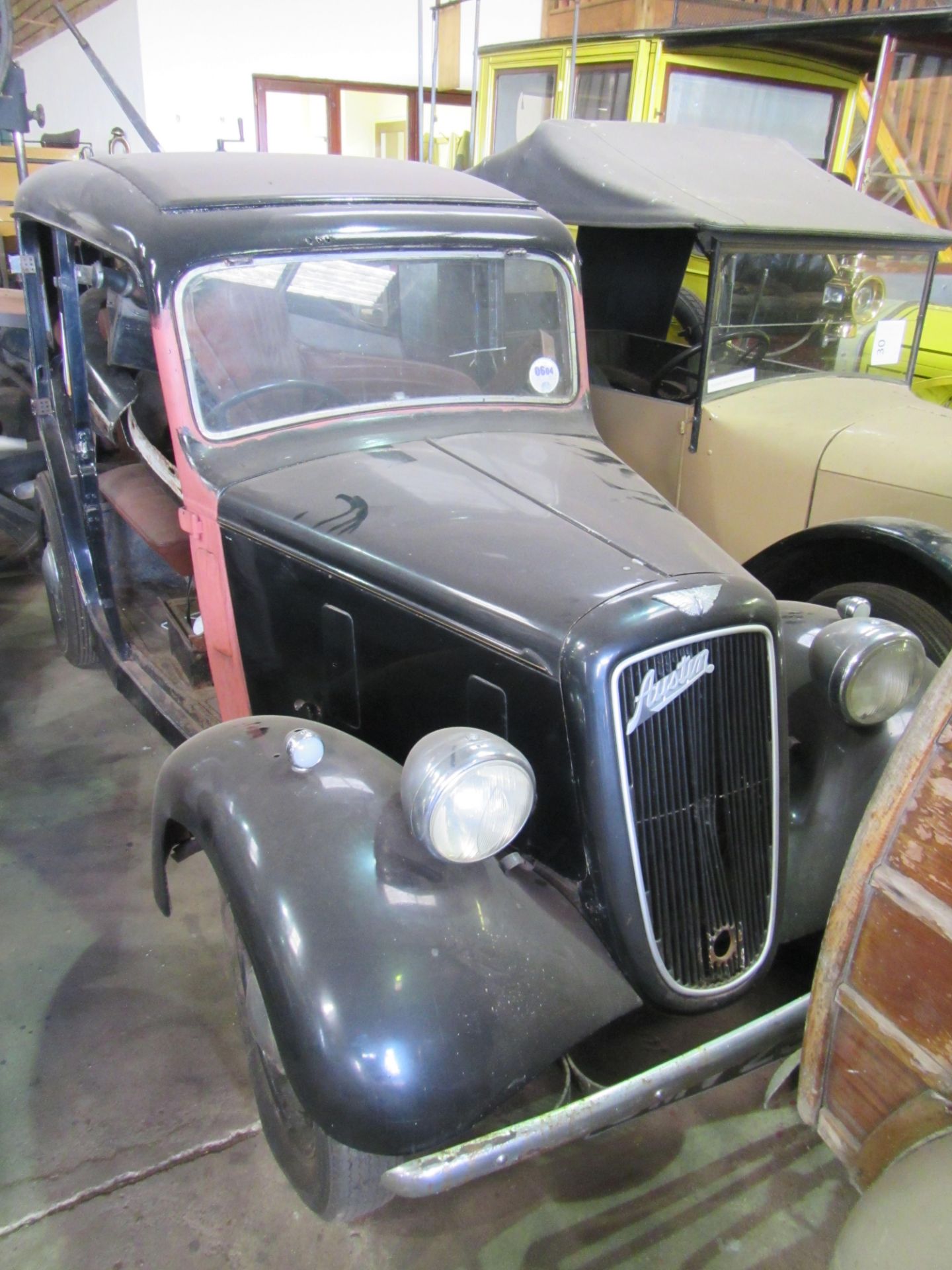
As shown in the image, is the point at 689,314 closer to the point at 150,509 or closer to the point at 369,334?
the point at 369,334

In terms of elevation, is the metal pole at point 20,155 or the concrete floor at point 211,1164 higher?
the metal pole at point 20,155

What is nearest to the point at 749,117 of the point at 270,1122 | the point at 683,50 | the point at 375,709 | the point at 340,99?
the point at 683,50

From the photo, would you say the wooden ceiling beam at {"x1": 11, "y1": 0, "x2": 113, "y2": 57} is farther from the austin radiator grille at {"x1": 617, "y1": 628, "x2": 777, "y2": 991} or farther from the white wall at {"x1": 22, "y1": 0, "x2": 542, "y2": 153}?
the austin radiator grille at {"x1": 617, "y1": 628, "x2": 777, "y2": 991}

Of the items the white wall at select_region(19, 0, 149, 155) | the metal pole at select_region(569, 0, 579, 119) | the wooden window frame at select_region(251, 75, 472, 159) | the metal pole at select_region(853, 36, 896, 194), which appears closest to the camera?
the metal pole at select_region(853, 36, 896, 194)

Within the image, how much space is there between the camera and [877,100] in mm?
4469

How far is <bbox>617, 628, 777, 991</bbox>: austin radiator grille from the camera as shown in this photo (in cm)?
155

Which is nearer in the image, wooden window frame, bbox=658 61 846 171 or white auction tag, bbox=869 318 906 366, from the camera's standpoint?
white auction tag, bbox=869 318 906 366

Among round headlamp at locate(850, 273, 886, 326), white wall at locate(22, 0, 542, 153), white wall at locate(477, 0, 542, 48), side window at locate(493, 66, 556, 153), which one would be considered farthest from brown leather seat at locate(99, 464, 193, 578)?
white wall at locate(477, 0, 542, 48)

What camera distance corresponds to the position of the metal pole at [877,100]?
14.6 feet

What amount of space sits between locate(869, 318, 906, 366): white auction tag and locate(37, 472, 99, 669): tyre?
10.7ft

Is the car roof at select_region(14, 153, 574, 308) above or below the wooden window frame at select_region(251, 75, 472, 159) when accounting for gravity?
below

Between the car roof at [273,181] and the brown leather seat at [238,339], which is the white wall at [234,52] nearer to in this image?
the car roof at [273,181]

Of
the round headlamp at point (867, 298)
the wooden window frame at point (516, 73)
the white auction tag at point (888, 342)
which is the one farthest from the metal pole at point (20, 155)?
the white auction tag at point (888, 342)

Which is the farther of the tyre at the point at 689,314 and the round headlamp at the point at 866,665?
A: the tyre at the point at 689,314
